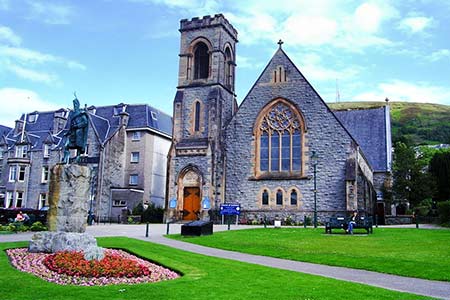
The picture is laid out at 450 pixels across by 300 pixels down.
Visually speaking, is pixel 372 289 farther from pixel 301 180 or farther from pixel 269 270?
pixel 301 180

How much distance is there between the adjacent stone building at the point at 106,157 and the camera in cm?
5206

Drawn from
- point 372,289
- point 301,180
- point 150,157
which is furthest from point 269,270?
point 150,157

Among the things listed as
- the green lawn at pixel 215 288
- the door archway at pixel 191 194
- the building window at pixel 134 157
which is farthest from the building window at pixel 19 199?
the green lawn at pixel 215 288

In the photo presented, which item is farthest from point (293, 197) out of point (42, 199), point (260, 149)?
point (42, 199)

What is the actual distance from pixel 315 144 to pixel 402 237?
15.4 metres

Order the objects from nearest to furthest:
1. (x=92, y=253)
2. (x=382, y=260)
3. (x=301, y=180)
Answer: (x=92, y=253)
(x=382, y=260)
(x=301, y=180)

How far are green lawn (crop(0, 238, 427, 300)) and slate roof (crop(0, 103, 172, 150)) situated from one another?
41.8 metres

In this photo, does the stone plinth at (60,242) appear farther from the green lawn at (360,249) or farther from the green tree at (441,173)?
the green tree at (441,173)

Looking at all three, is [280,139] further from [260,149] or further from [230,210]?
[230,210]

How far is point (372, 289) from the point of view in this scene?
11.3 metres

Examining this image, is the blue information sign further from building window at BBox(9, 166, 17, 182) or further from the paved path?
building window at BBox(9, 166, 17, 182)

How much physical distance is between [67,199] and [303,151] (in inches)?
976

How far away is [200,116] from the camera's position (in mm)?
42500

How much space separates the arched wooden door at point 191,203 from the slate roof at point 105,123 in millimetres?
15546
